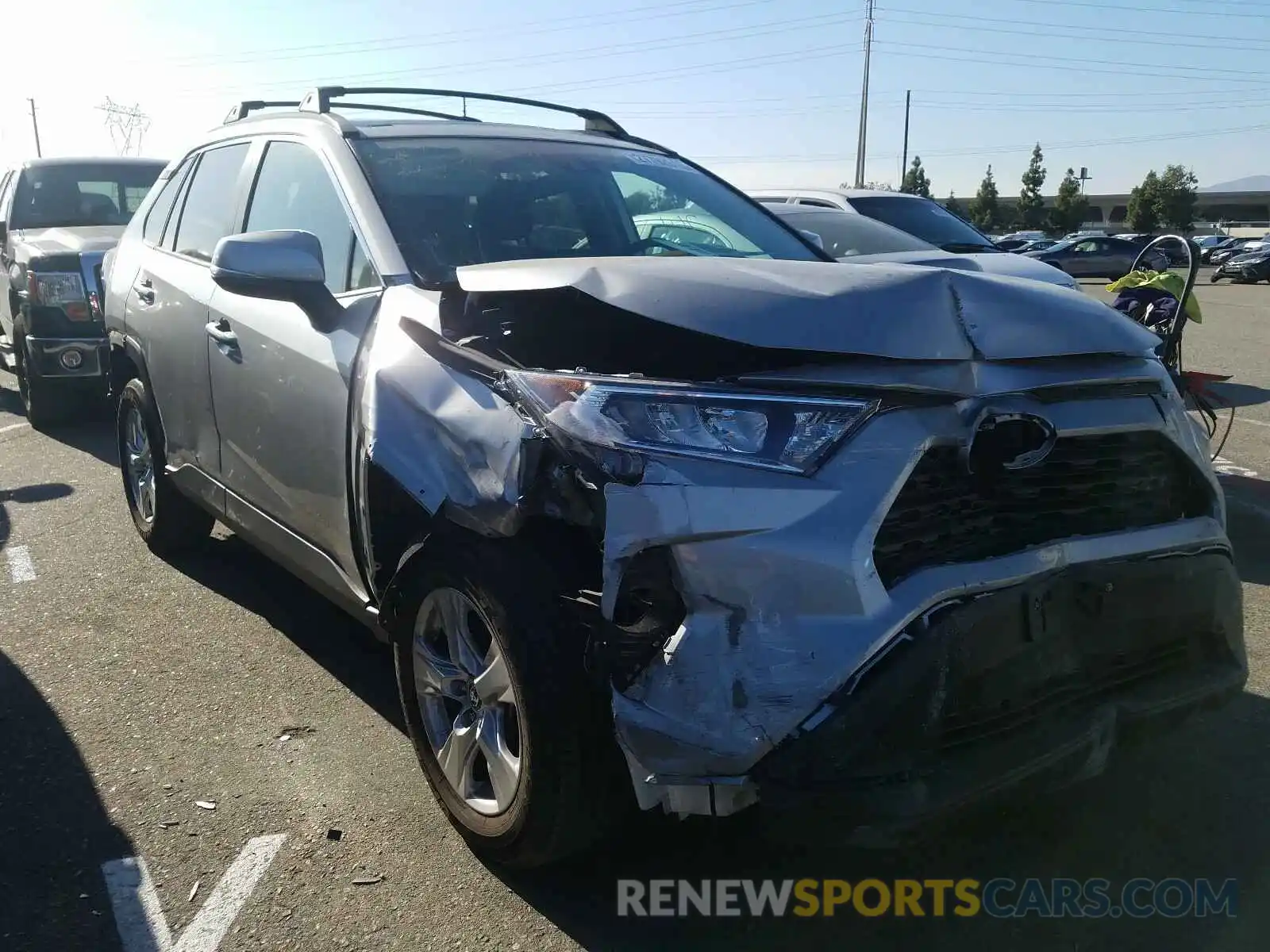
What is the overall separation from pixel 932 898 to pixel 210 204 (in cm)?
378

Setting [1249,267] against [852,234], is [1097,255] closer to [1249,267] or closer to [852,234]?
[1249,267]

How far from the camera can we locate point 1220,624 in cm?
261

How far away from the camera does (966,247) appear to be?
9328 mm

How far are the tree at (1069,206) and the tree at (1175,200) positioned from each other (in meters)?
4.83

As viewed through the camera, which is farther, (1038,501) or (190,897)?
(190,897)

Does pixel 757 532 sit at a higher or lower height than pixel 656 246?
lower

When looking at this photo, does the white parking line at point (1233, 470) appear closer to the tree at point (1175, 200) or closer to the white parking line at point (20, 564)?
the white parking line at point (20, 564)

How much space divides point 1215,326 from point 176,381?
17165mm

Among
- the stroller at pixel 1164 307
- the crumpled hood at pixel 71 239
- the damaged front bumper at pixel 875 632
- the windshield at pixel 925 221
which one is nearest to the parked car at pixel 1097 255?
the windshield at pixel 925 221

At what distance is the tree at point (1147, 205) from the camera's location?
2869 inches

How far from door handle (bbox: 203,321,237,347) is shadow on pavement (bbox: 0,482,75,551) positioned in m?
3.12

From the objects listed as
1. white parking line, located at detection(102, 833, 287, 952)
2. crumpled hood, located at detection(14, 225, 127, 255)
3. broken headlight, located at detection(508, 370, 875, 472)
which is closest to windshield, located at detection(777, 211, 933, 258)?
crumpled hood, located at detection(14, 225, 127, 255)

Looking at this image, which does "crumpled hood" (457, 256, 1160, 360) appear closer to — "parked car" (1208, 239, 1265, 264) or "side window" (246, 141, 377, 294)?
"side window" (246, 141, 377, 294)

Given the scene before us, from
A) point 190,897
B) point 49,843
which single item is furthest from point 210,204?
point 190,897
